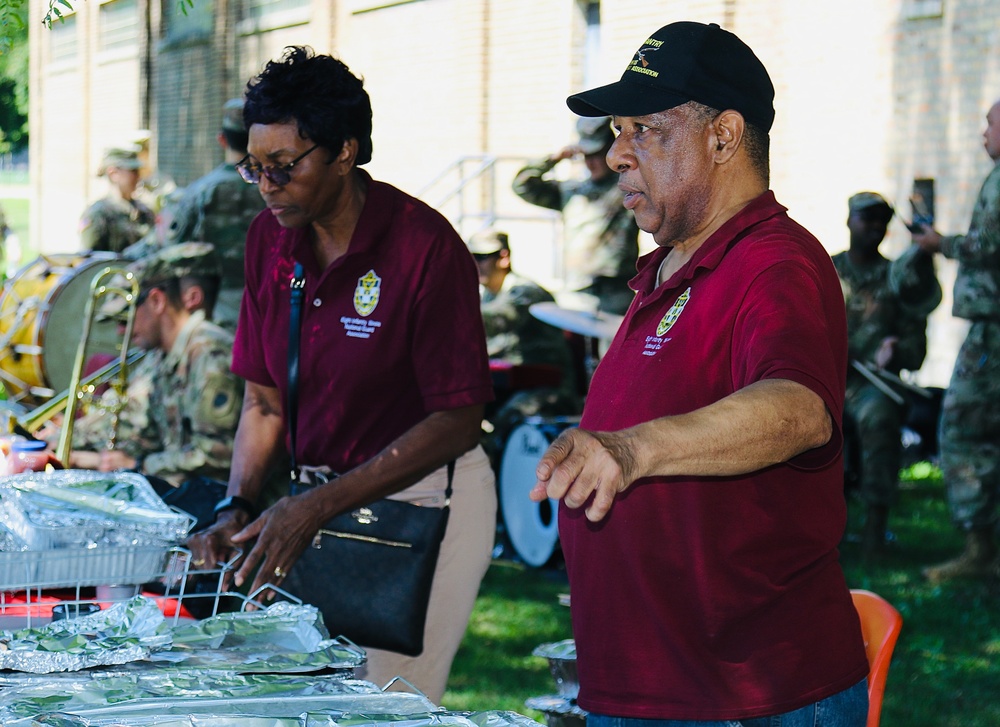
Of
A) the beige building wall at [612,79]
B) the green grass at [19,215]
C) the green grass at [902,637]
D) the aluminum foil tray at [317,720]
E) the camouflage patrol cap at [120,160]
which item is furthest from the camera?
the green grass at [19,215]

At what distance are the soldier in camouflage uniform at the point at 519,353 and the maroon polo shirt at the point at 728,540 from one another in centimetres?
522

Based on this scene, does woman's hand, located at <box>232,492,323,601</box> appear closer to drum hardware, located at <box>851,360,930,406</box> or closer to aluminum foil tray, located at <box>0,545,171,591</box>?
aluminum foil tray, located at <box>0,545,171,591</box>

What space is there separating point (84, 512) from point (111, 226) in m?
9.28

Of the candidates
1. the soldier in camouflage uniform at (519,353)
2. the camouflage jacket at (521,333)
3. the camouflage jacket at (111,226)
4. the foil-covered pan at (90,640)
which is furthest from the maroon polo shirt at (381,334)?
the camouflage jacket at (111,226)

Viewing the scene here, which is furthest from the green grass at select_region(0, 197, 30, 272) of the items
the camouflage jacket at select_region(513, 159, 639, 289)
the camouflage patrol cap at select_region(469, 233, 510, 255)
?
the camouflage jacket at select_region(513, 159, 639, 289)

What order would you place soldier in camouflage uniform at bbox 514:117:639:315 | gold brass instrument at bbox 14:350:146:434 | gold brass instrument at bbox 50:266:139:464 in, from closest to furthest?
gold brass instrument at bbox 50:266:139:464 < gold brass instrument at bbox 14:350:146:434 < soldier in camouflage uniform at bbox 514:117:639:315

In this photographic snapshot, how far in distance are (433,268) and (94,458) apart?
9.36ft

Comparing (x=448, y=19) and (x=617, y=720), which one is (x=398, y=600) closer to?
(x=617, y=720)

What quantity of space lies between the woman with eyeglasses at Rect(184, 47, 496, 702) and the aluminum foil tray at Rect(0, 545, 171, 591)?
31cm

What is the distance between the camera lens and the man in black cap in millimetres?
1938

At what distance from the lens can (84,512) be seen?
2602 mm

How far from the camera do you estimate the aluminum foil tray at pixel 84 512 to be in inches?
97.7

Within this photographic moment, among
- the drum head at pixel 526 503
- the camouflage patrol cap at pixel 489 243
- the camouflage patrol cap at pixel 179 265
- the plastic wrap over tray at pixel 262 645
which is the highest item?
the camouflage patrol cap at pixel 489 243

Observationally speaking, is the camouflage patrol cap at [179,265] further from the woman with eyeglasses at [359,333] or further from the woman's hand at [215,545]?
the woman's hand at [215,545]
